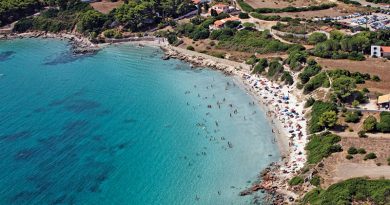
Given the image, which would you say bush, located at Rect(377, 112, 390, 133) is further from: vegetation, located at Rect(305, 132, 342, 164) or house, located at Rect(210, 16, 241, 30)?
house, located at Rect(210, 16, 241, 30)

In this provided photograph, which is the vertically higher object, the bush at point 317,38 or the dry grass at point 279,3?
the dry grass at point 279,3

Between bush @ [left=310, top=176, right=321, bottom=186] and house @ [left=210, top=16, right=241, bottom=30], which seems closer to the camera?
bush @ [left=310, top=176, right=321, bottom=186]

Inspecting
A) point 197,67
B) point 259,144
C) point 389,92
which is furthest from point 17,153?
point 389,92

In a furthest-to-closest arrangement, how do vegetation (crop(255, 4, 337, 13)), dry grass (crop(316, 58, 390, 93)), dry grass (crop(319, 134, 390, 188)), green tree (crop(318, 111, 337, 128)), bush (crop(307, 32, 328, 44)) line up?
vegetation (crop(255, 4, 337, 13))
bush (crop(307, 32, 328, 44))
dry grass (crop(316, 58, 390, 93))
green tree (crop(318, 111, 337, 128))
dry grass (crop(319, 134, 390, 188))

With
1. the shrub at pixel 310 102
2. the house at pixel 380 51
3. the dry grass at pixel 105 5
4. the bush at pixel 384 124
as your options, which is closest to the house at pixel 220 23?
the dry grass at pixel 105 5

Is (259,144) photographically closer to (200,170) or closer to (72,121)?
(200,170)

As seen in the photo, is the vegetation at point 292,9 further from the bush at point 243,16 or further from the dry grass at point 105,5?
the dry grass at point 105,5

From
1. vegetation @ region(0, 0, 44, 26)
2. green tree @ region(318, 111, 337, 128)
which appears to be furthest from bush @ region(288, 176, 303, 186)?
vegetation @ region(0, 0, 44, 26)
